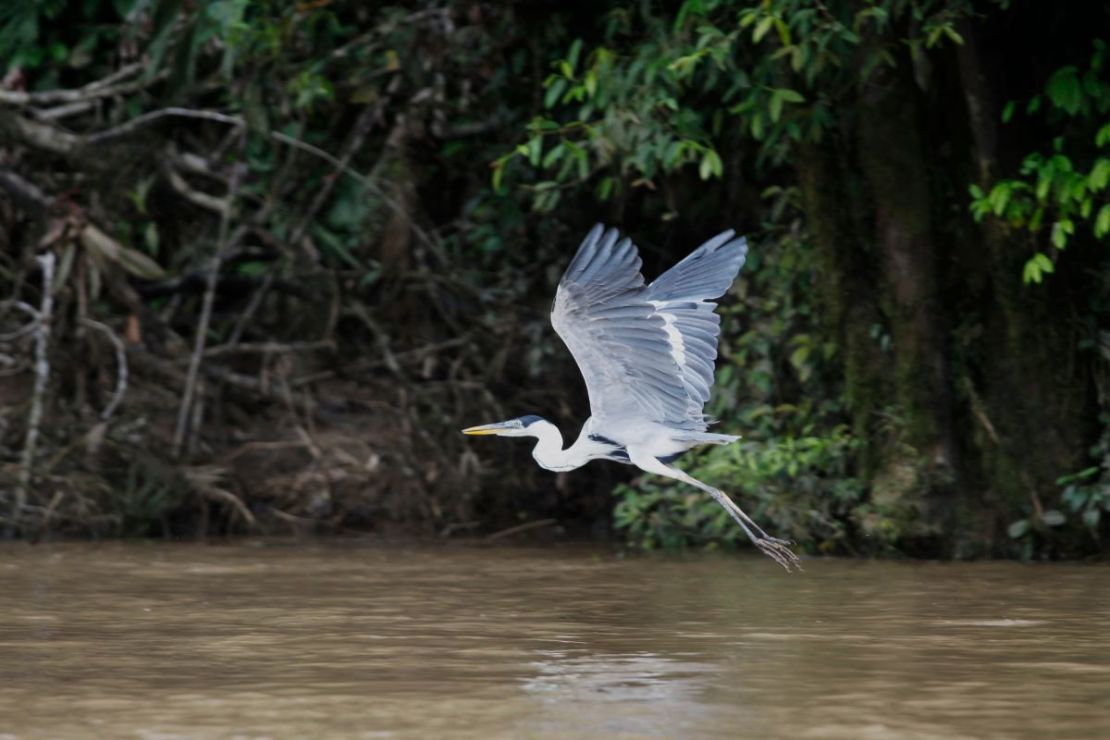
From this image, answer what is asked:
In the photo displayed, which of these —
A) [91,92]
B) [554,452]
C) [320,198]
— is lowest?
[554,452]

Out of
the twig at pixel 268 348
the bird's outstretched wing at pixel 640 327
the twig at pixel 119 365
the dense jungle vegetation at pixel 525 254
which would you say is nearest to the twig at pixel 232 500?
the dense jungle vegetation at pixel 525 254

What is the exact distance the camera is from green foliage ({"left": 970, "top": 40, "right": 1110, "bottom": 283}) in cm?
751

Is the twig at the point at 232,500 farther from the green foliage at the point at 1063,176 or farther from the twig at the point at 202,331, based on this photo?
the green foliage at the point at 1063,176

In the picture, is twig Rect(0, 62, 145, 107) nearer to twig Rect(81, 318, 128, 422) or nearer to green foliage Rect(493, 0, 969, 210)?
twig Rect(81, 318, 128, 422)

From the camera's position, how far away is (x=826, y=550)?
8703 mm

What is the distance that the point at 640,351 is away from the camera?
644cm

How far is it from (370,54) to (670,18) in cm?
210

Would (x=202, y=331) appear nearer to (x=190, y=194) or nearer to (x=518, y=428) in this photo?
(x=190, y=194)

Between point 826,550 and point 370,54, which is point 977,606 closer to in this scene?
point 826,550

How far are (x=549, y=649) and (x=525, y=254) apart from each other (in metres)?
6.04

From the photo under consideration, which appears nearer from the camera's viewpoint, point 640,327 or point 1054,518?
point 640,327

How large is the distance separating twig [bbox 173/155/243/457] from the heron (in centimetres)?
281

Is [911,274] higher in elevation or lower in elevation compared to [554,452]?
higher

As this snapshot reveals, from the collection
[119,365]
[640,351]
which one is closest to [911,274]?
[640,351]
